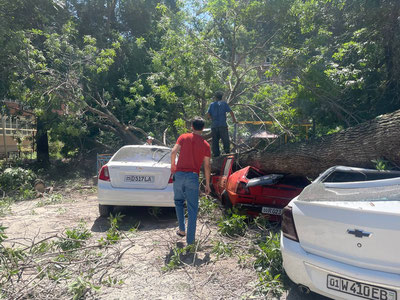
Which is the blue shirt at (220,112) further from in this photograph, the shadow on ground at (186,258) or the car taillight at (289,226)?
the car taillight at (289,226)

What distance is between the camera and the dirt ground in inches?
139

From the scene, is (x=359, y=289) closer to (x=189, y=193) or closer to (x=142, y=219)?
(x=189, y=193)

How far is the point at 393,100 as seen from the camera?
6891 mm

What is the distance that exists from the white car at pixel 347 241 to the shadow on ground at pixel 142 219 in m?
3.16

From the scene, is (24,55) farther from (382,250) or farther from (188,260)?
(382,250)

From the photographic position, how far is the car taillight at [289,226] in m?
3.17

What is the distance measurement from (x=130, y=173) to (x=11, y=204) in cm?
409

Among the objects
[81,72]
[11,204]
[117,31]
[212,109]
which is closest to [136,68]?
[117,31]

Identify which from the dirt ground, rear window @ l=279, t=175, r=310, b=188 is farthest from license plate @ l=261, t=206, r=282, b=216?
the dirt ground

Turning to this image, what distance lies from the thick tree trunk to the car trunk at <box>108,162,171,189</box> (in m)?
2.16

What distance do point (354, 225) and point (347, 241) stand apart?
0.49ft

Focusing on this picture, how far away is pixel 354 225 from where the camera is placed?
2721 mm

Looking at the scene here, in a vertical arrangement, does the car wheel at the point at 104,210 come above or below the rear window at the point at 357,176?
below

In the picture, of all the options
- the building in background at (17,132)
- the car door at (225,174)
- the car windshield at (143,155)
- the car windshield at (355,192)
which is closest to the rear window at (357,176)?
the car windshield at (355,192)
